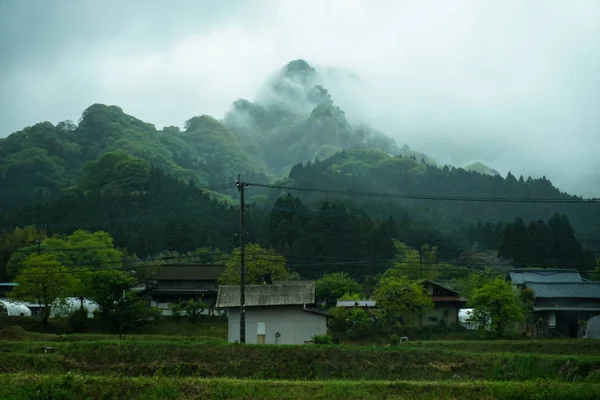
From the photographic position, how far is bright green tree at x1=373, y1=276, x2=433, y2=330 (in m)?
43.2

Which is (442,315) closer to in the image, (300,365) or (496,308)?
(496,308)

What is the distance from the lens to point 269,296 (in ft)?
118

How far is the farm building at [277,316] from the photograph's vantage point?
3562 centimetres

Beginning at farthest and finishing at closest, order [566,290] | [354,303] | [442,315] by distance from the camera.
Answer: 1. [354,303]
2. [442,315]
3. [566,290]

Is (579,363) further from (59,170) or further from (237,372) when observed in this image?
(59,170)

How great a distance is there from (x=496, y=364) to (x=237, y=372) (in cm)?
1118

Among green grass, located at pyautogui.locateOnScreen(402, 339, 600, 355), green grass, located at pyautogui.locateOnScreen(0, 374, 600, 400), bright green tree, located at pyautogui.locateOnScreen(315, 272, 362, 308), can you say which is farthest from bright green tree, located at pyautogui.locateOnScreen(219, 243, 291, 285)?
green grass, located at pyautogui.locateOnScreen(0, 374, 600, 400)

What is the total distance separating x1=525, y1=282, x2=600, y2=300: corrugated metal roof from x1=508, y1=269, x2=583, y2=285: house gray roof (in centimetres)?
144

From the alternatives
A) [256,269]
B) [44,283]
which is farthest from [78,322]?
[256,269]

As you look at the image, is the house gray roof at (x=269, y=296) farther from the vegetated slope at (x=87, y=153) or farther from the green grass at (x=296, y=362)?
the vegetated slope at (x=87, y=153)

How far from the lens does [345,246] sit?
67500mm

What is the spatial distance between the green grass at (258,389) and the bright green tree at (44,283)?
887 inches

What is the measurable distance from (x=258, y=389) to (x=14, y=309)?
117 feet

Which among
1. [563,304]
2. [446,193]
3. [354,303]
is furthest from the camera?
[446,193]
